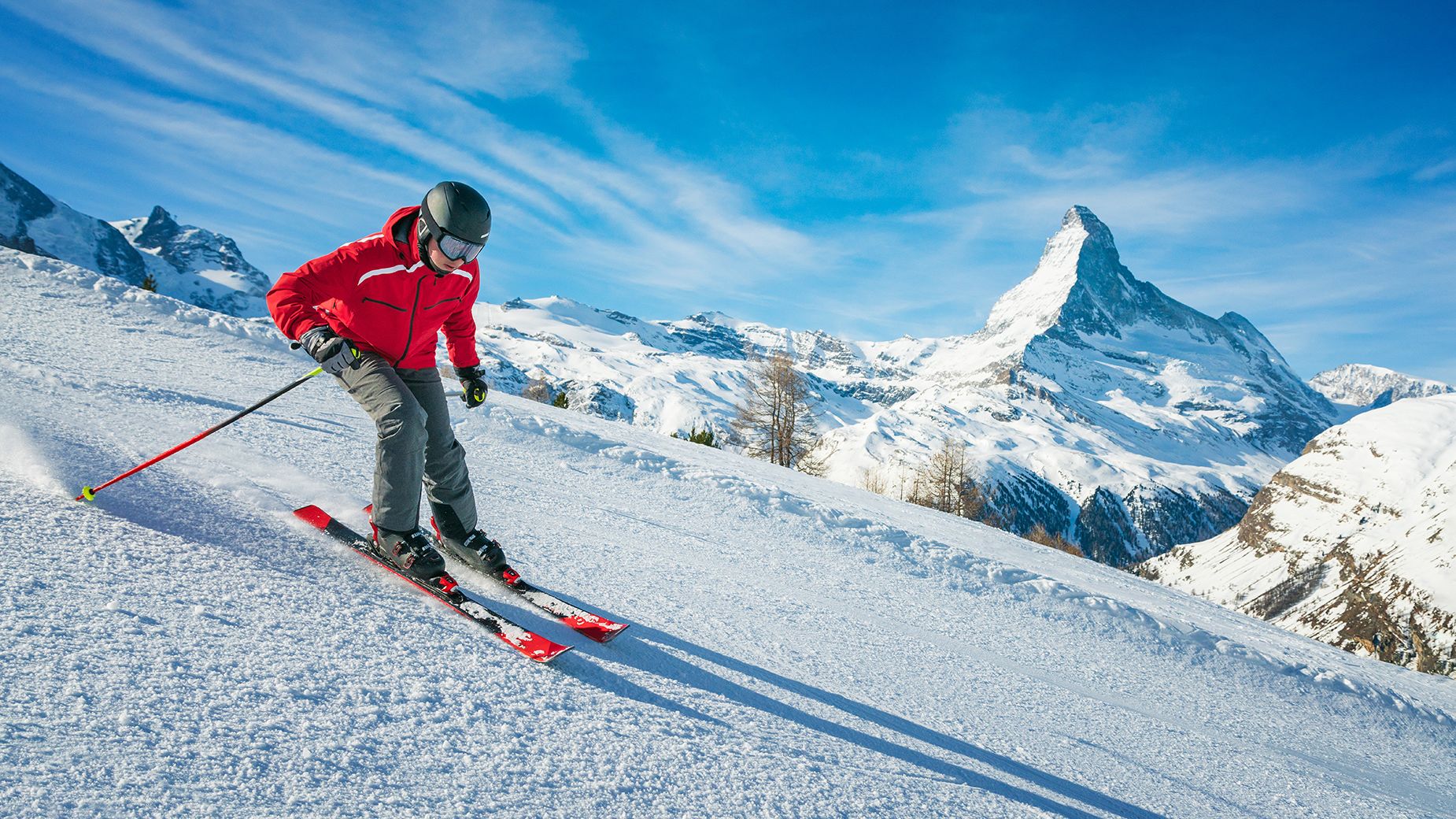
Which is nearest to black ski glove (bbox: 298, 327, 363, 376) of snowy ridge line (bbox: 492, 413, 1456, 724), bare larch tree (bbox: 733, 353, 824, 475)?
snowy ridge line (bbox: 492, 413, 1456, 724)

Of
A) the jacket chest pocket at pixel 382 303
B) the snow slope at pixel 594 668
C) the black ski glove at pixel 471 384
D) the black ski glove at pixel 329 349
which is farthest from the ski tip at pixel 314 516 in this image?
the jacket chest pocket at pixel 382 303

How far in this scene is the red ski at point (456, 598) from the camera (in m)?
3.03

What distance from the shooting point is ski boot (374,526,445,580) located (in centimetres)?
346

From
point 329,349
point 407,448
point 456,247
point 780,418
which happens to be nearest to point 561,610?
point 407,448

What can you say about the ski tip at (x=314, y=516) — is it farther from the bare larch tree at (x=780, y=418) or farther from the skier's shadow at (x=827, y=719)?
the bare larch tree at (x=780, y=418)

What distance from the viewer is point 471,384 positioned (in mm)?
4691

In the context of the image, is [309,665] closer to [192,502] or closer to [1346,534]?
Result: [192,502]

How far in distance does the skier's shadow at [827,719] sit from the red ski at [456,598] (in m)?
0.13

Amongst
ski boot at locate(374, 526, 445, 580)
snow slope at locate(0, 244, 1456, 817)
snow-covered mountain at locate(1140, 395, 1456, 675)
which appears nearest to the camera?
snow slope at locate(0, 244, 1456, 817)

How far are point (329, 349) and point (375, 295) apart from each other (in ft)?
1.67

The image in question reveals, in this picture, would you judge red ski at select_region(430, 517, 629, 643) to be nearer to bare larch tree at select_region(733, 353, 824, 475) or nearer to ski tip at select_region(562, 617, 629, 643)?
ski tip at select_region(562, 617, 629, 643)

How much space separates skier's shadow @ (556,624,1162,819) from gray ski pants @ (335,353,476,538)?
125 centimetres

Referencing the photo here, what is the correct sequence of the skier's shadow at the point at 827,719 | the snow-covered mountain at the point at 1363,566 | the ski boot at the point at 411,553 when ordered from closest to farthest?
the skier's shadow at the point at 827,719
the ski boot at the point at 411,553
the snow-covered mountain at the point at 1363,566

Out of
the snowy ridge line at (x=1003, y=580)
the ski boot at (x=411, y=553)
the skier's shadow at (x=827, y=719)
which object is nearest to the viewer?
the skier's shadow at (x=827, y=719)
